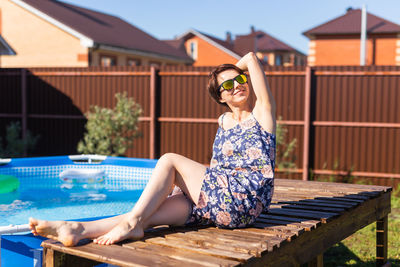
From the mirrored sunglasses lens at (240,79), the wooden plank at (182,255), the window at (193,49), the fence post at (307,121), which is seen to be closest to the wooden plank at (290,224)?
the wooden plank at (182,255)

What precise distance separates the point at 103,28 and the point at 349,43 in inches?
376

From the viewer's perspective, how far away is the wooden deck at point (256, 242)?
2.42 m

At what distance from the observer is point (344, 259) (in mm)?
4949

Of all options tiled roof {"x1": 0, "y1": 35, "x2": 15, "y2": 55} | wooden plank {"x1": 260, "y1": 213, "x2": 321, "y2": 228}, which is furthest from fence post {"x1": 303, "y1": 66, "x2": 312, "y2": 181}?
tiled roof {"x1": 0, "y1": 35, "x2": 15, "y2": 55}

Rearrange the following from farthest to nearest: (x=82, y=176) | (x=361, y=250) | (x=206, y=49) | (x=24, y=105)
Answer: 1. (x=206, y=49)
2. (x=24, y=105)
3. (x=82, y=176)
4. (x=361, y=250)

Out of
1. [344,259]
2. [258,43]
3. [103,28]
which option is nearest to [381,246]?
[344,259]

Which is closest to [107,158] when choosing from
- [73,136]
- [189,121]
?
[189,121]

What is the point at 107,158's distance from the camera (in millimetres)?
7898

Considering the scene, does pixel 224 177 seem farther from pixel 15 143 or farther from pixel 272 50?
pixel 272 50

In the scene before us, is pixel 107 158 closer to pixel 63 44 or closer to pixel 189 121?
pixel 189 121

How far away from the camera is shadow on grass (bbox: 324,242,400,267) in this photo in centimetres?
481

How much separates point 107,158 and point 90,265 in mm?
5175

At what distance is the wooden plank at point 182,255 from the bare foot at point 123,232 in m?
0.05

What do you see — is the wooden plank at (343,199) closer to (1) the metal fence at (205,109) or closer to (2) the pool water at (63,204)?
(2) the pool water at (63,204)
